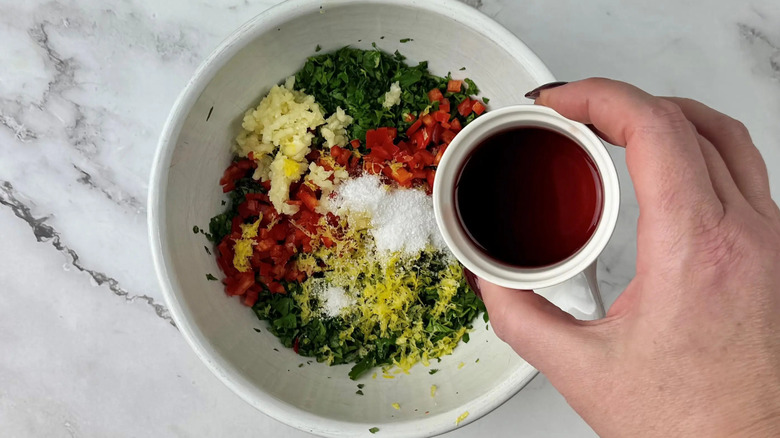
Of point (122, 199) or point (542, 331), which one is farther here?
point (122, 199)

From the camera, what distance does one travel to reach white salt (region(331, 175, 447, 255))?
1.26 m

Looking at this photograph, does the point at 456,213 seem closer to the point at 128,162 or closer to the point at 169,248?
the point at 169,248

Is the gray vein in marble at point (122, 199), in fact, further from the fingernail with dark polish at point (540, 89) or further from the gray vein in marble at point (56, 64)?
the fingernail with dark polish at point (540, 89)

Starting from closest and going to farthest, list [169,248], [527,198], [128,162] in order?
[527,198], [169,248], [128,162]

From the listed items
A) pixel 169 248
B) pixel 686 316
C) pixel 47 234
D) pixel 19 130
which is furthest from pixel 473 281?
pixel 19 130

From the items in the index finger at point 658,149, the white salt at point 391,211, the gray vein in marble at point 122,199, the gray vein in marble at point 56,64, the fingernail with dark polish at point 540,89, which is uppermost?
the index finger at point 658,149

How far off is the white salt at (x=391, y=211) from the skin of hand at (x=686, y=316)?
45cm

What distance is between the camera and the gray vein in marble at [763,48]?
1.46 m

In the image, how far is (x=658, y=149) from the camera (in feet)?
2.75

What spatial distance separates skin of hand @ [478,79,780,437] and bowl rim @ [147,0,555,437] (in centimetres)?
31

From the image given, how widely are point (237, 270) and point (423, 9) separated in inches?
26.3

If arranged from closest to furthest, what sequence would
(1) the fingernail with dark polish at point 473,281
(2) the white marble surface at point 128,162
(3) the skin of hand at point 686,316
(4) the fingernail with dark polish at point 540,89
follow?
(3) the skin of hand at point 686,316, (4) the fingernail with dark polish at point 540,89, (1) the fingernail with dark polish at point 473,281, (2) the white marble surface at point 128,162

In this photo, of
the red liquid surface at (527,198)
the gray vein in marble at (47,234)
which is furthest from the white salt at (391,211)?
the gray vein in marble at (47,234)

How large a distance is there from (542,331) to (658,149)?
31 cm
